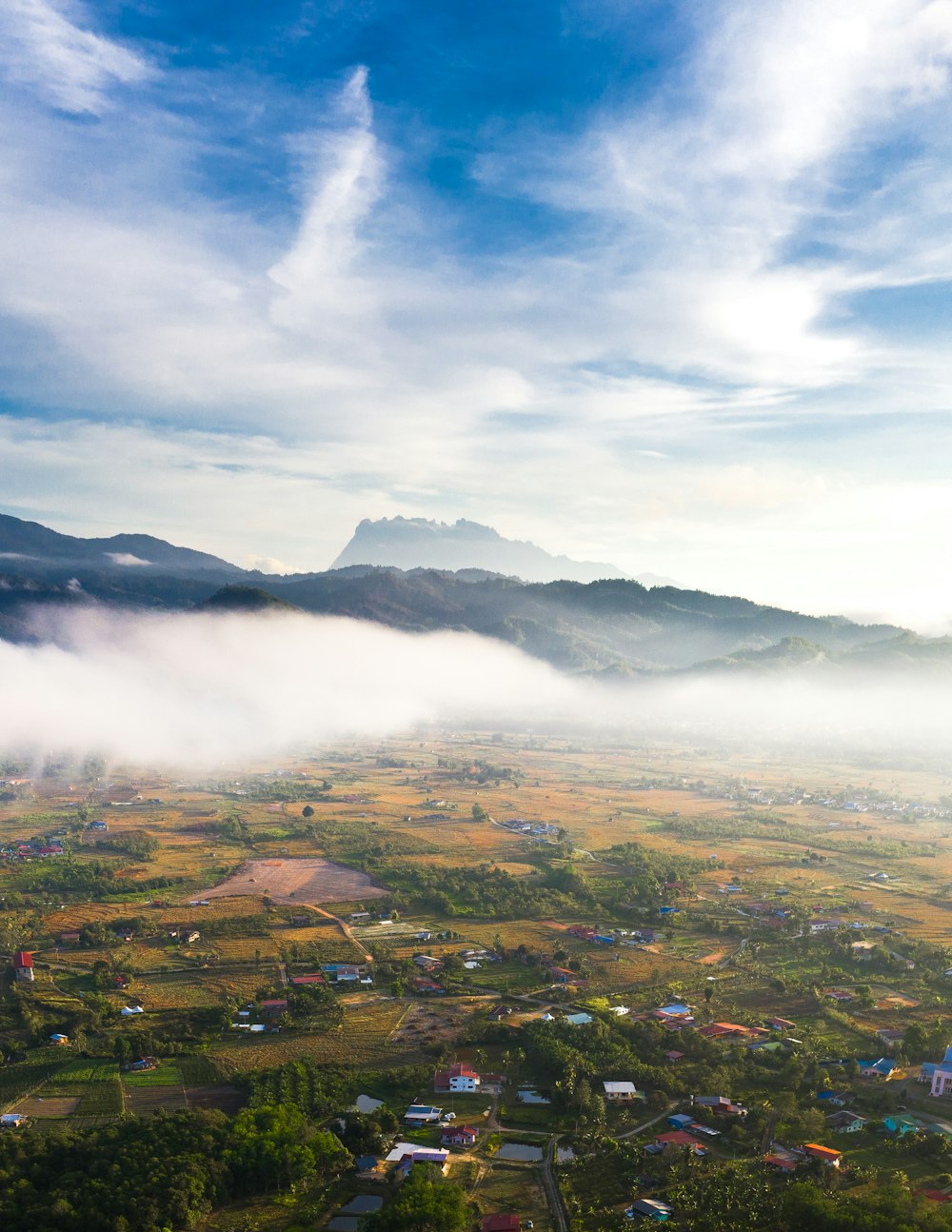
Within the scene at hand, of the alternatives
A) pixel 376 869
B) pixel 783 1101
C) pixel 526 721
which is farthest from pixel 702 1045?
pixel 526 721

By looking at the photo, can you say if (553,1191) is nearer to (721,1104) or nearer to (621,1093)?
(621,1093)

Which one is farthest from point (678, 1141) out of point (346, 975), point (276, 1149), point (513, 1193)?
point (346, 975)

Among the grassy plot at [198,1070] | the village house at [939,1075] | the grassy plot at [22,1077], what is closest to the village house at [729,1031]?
the village house at [939,1075]

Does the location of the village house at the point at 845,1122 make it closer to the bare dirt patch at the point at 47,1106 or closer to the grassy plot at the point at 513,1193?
the grassy plot at the point at 513,1193

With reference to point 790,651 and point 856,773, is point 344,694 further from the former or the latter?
point 790,651

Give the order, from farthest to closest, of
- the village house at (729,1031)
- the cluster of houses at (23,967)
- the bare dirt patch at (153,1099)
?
the cluster of houses at (23,967) → the village house at (729,1031) → the bare dirt patch at (153,1099)

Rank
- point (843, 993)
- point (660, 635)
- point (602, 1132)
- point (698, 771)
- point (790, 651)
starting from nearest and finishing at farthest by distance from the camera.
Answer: point (602, 1132) → point (843, 993) → point (698, 771) → point (790, 651) → point (660, 635)
